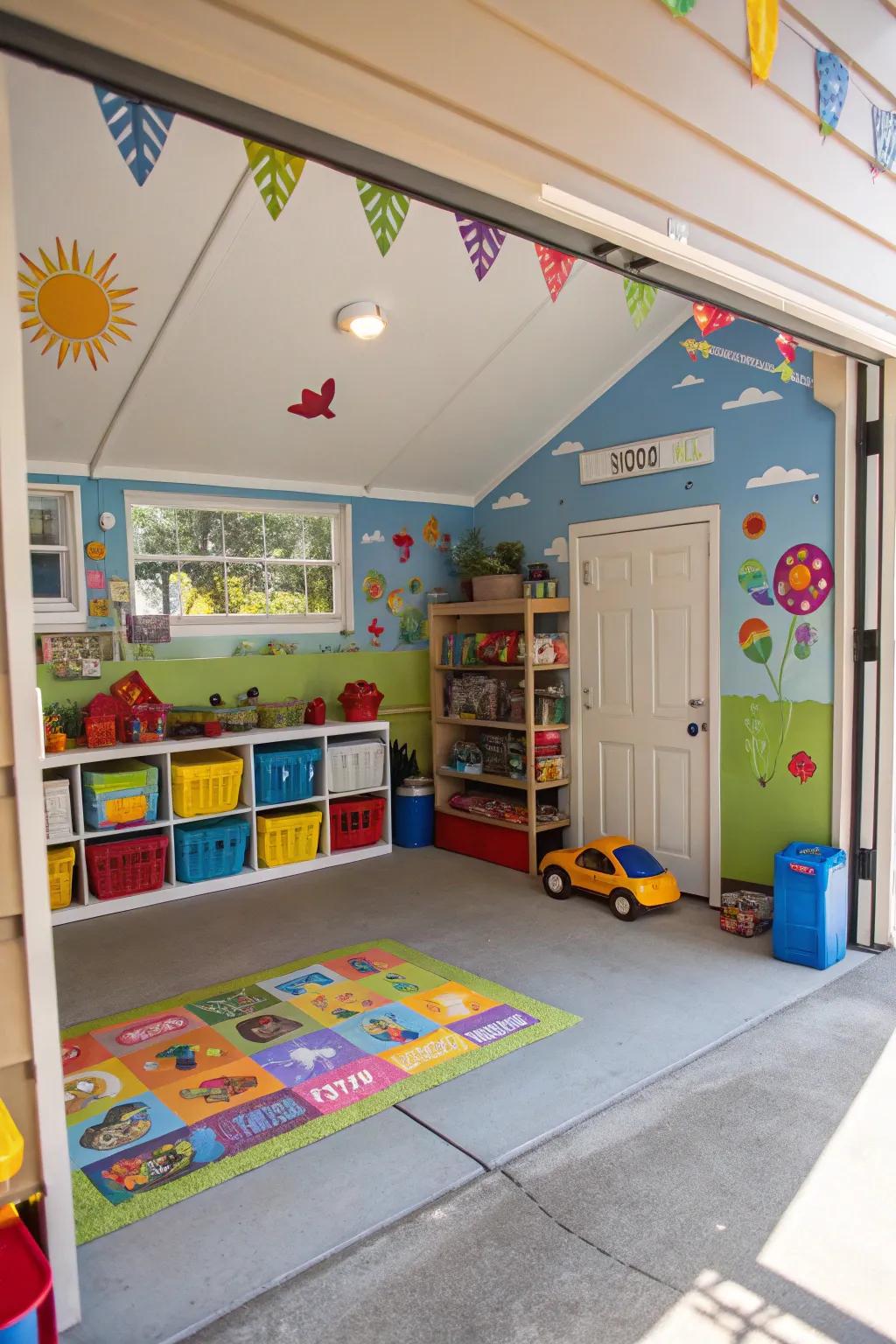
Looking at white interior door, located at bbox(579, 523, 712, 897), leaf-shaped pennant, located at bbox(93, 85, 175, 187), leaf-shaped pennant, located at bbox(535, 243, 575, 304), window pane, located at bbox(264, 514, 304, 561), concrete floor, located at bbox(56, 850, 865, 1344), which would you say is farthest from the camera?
window pane, located at bbox(264, 514, 304, 561)

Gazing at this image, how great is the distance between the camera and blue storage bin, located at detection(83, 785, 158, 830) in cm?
468

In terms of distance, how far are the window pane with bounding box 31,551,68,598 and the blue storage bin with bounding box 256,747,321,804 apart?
145 cm

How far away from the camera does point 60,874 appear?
459 cm

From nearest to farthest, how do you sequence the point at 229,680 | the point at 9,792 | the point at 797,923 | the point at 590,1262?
the point at 9,792, the point at 590,1262, the point at 797,923, the point at 229,680

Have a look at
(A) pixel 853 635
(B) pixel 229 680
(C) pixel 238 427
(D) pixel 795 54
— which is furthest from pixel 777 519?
(B) pixel 229 680

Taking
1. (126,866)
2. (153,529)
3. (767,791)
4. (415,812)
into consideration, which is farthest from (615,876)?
(153,529)

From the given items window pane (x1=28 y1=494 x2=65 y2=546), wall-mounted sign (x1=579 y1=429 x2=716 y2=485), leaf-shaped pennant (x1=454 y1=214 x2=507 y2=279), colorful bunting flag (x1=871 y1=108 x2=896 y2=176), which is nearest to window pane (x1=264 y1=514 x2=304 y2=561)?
window pane (x1=28 y1=494 x2=65 y2=546)

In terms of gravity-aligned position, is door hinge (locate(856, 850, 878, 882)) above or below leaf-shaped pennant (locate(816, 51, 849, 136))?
below

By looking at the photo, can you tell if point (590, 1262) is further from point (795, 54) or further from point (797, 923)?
point (795, 54)

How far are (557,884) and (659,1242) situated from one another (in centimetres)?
270

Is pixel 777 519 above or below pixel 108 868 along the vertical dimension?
above

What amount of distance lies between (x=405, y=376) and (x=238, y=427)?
950 mm

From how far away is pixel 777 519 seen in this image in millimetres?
4457

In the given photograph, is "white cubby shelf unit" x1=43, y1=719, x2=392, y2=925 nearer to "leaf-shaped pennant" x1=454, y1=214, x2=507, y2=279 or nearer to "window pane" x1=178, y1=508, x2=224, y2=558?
"window pane" x1=178, y1=508, x2=224, y2=558
